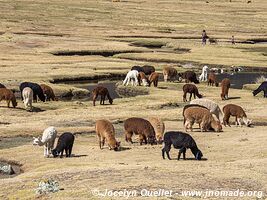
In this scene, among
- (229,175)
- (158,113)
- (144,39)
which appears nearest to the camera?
(229,175)

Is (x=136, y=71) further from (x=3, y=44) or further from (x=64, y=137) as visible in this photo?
(x=3, y=44)

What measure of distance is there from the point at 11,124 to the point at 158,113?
7936 millimetres

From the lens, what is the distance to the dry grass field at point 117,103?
1901 cm

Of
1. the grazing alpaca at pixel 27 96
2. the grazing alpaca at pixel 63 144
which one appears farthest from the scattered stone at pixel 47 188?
the grazing alpaca at pixel 27 96

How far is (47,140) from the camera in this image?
24.3m

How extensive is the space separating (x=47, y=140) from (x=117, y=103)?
594 inches

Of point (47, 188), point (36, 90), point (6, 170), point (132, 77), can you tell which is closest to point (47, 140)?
point (6, 170)

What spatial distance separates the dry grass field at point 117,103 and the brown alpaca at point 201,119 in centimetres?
77

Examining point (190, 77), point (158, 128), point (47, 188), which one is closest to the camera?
point (47, 188)

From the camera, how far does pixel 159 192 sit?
1683 cm

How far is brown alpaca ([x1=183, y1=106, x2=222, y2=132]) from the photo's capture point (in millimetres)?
29031

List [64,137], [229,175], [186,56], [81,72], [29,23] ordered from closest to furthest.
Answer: [229,175], [64,137], [81,72], [186,56], [29,23]

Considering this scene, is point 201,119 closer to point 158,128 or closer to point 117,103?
point 158,128

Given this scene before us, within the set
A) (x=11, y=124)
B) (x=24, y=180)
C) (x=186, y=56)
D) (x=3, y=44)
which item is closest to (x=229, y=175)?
(x=24, y=180)
